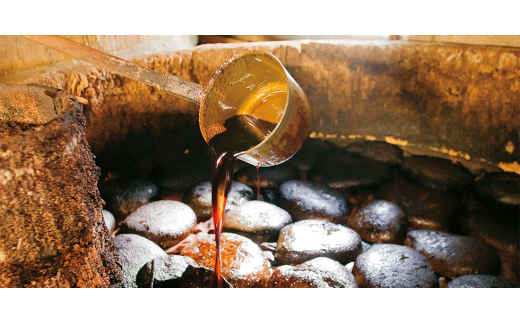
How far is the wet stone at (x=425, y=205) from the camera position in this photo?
2.87m

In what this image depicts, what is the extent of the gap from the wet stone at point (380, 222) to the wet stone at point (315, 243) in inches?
10.1

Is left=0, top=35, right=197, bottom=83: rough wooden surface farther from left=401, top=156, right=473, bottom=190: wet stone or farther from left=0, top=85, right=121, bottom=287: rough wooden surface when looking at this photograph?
left=401, top=156, right=473, bottom=190: wet stone

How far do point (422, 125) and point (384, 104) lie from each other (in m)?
0.48

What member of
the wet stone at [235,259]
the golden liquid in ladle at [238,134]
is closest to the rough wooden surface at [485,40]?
the golden liquid in ladle at [238,134]

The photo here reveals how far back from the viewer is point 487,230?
8.77 feet

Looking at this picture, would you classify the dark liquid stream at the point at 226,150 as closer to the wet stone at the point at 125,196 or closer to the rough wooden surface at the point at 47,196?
the rough wooden surface at the point at 47,196

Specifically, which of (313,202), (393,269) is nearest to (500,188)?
(393,269)

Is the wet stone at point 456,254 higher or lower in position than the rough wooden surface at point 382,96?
lower

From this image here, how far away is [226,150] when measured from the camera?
177 cm

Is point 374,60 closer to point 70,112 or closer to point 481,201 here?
point 481,201

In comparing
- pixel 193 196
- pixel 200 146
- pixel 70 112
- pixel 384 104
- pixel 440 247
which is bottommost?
pixel 440 247

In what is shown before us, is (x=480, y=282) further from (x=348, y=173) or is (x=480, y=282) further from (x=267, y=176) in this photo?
(x=267, y=176)

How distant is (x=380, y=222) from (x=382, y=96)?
1634 millimetres
